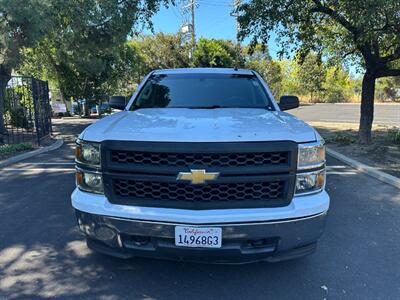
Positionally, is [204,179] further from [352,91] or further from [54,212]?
[352,91]

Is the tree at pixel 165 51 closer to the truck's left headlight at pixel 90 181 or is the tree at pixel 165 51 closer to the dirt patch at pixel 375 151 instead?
the dirt patch at pixel 375 151

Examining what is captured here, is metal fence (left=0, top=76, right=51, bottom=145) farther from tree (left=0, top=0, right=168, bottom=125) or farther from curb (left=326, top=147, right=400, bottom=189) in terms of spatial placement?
curb (left=326, top=147, right=400, bottom=189)

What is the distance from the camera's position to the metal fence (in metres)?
11.9

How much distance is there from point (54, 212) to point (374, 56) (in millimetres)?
9644

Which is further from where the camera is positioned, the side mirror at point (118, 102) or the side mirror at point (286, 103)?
the side mirror at point (118, 102)

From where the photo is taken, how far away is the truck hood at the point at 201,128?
3.05 meters

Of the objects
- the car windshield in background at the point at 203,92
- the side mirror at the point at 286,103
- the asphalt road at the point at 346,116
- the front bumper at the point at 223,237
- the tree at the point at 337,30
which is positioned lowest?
the asphalt road at the point at 346,116

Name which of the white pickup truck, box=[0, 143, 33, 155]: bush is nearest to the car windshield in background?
the white pickup truck

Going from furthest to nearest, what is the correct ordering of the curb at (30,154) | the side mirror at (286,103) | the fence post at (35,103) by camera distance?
the fence post at (35,103) < the curb at (30,154) < the side mirror at (286,103)

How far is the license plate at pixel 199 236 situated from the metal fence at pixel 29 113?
383 inches

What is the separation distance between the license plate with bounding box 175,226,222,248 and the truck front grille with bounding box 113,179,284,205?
8.8 inches

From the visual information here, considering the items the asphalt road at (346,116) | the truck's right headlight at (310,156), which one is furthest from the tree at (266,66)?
the truck's right headlight at (310,156)

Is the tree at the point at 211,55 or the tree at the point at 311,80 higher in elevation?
the tree at the point at 211,55

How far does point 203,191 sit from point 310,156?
2.92ft
